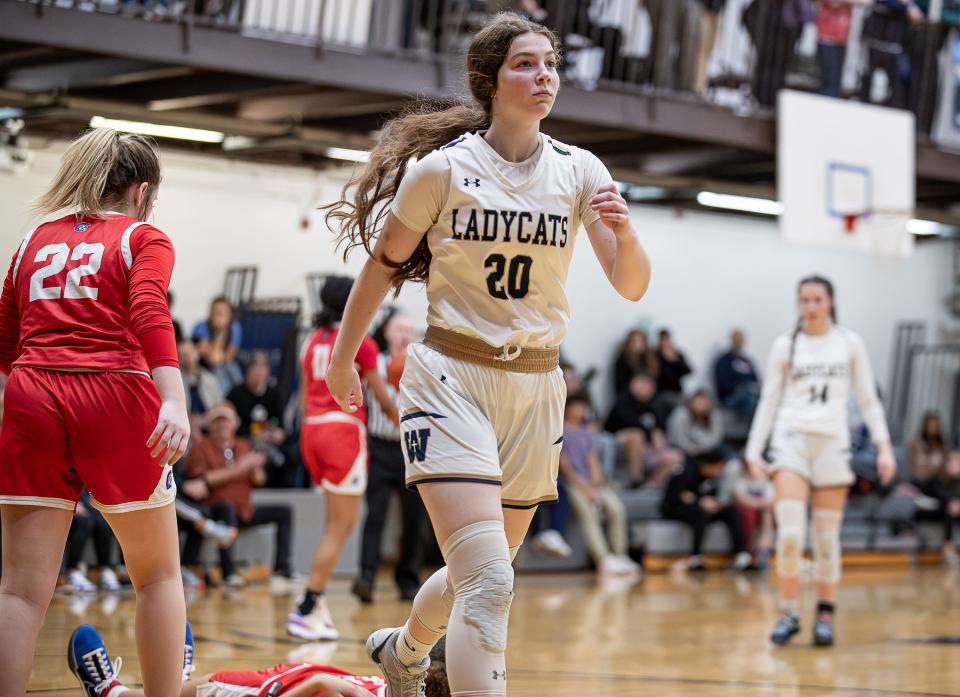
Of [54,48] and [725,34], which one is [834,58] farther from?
[54,48]

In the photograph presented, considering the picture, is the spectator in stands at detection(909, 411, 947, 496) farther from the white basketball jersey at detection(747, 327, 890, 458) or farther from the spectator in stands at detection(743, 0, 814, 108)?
the white basketball jersey at detection(747, 327, 890, 458)

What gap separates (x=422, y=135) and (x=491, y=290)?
1.84 feet

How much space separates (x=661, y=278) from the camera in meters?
15.2

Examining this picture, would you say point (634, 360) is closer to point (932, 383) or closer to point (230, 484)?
point (932, 383)

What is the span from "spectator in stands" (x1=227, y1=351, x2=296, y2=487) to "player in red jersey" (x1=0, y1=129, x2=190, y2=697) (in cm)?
706

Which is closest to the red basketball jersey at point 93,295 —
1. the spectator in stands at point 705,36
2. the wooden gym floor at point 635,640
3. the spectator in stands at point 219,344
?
the wooden gym floor at point 635,640

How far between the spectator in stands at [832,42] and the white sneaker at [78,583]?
788 cm

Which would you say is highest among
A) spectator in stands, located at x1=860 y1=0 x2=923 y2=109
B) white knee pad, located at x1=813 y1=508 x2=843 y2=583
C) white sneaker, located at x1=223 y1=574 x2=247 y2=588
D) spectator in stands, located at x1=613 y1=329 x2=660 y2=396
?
spectator in stands, located at x1=860 y1=0 x2=923 y2=109

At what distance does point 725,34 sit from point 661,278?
288 centimetres

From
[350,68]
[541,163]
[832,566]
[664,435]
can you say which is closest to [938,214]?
[664,435]

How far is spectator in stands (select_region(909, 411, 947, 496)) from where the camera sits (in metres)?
14.9

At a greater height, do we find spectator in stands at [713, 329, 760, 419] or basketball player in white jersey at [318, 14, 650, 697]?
basketball player in white jersey at [318, 14, 650, 697]

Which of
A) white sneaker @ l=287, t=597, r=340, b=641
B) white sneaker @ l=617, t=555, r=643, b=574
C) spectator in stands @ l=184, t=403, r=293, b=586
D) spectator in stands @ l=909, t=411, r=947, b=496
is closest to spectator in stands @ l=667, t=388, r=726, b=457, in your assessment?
white sneaker @ l=617, t=555, r=643, b=574

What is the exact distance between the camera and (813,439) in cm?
698
